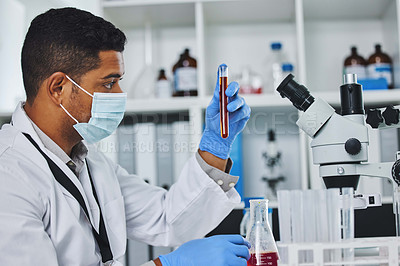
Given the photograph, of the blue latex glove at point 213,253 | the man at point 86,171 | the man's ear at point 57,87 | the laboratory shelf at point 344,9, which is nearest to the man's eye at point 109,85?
the man at point 86,171

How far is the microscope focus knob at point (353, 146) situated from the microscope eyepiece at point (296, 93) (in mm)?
113

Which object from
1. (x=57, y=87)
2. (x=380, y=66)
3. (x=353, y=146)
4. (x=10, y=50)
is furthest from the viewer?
(x=10, y=50)

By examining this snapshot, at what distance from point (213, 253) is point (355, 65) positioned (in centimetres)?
130

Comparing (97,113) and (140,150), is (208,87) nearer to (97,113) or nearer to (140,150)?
(140,150)

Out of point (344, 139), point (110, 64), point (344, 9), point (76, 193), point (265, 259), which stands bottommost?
point (265, 259)

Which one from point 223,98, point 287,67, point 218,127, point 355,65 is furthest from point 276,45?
point 223,98

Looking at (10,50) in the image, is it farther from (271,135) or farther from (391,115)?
(391,115)

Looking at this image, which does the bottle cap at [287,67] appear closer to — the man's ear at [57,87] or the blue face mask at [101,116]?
the blue face mask at [101,116]

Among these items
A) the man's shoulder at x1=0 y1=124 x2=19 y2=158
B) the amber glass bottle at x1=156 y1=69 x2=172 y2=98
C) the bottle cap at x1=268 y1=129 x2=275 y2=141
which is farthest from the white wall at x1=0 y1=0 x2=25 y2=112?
the bottle cap at x1=268 y1=129 x2=275 y2=141

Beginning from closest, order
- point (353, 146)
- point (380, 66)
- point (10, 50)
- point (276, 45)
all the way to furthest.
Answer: point (353, 146) → point (380, 66) → point (276, 45) → point (10, 50)

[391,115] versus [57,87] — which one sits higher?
[57,87]

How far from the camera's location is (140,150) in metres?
1.84

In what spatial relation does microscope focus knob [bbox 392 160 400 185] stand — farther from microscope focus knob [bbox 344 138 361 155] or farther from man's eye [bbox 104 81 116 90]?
man's eye [bbox 104 81 116 90]

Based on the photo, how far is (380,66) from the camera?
186 cm
